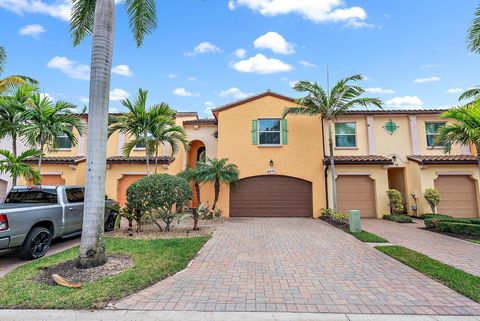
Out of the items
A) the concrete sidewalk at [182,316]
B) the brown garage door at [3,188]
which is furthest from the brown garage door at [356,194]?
the brown garage door at [3,188]

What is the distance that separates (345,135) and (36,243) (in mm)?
16323

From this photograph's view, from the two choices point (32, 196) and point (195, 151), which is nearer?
point (32, 196)

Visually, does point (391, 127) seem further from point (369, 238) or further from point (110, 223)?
point (110, 223)

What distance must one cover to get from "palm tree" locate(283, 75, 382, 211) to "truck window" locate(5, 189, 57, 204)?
11.9m

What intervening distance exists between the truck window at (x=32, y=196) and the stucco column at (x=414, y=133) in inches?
753

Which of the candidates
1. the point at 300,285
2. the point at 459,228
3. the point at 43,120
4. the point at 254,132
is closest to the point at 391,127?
the point at 459,228

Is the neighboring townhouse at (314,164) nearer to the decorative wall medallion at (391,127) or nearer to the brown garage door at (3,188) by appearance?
the decorative wall medallion at (391,127)

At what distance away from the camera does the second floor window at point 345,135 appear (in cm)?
1594

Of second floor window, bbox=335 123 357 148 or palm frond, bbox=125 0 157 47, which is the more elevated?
palm frond, bbox=125 0 157 47

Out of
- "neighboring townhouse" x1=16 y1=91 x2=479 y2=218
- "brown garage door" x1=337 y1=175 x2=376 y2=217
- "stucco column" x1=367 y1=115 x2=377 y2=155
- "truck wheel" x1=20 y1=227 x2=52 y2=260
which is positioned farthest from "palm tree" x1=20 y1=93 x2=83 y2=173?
"stucco column" x1=367 y1=115 x2=377 y2=155

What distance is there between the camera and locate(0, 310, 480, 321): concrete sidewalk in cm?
345

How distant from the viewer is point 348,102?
1308 centimetres

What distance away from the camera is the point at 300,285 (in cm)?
466

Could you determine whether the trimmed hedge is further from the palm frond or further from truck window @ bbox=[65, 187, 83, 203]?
truck window @ bbox=[65, 187, 83, 203]
